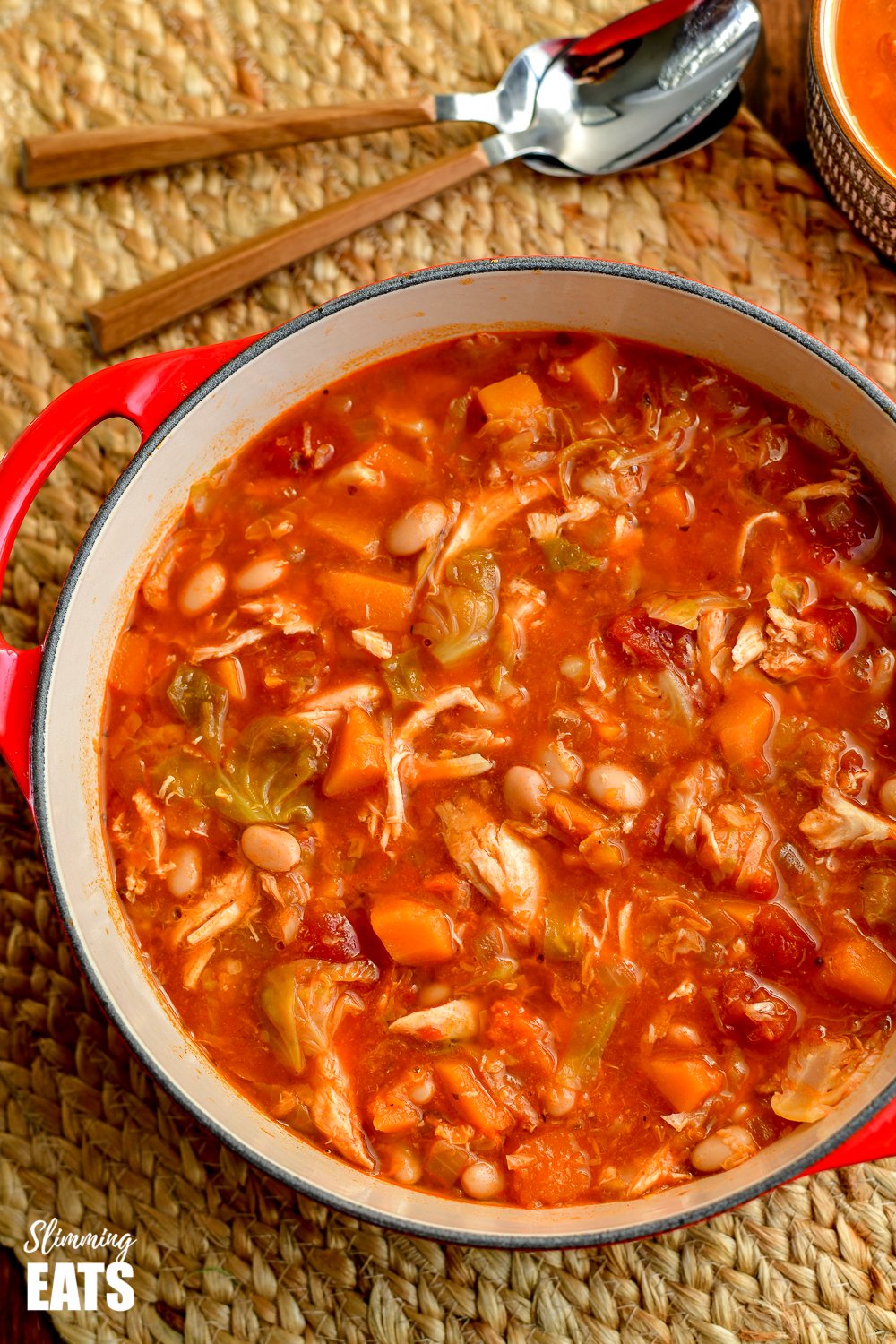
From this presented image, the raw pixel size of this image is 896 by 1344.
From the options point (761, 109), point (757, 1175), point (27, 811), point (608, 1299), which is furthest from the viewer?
point (761, 109)

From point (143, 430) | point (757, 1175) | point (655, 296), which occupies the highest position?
point (143, 430)

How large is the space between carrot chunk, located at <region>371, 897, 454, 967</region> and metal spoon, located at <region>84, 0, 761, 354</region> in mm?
1818

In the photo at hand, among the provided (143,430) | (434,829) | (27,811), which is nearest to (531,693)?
(434,829)

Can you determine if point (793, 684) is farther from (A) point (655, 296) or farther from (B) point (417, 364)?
(B) point (417, 364)

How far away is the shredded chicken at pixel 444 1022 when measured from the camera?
3.07m

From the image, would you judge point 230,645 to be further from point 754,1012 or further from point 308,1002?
point 754,1012

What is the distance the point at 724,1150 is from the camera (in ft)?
9.70

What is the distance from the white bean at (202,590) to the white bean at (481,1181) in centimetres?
159

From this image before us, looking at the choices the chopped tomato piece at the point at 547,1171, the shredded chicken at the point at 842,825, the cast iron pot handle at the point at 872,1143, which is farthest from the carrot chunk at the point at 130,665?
the cast iron pot handle at the point at 872,1143

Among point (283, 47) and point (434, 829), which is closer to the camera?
point (434, 829)

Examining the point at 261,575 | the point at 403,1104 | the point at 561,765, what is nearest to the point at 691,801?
Result: the point at 561,765

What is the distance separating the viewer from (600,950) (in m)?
3.08

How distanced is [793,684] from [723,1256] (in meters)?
1.56

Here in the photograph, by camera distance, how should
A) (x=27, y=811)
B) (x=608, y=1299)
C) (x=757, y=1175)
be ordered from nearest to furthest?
1. (x=757, y=1175)
2. (x=608, y=1299)
3. (x=27, y=811)
